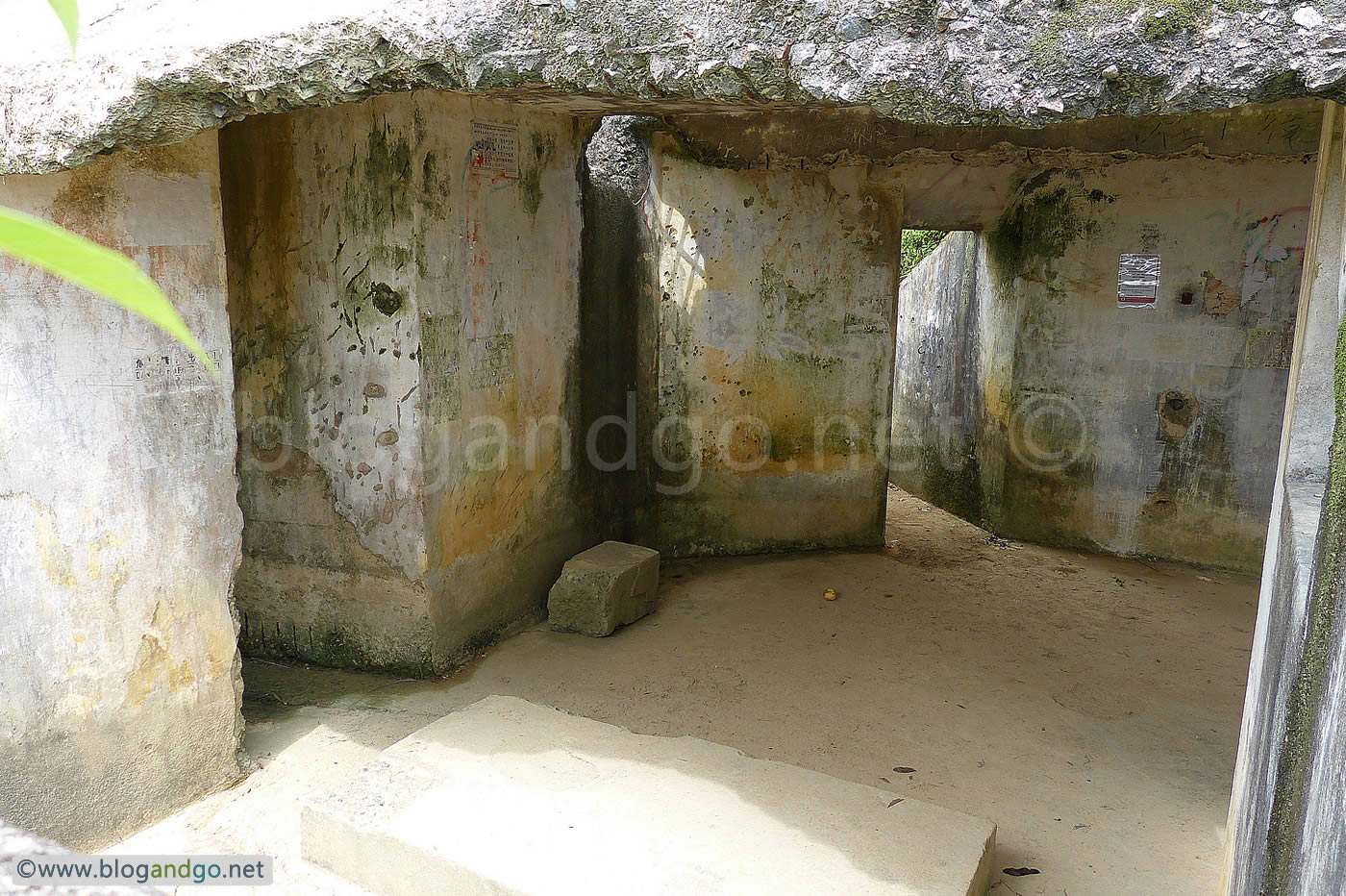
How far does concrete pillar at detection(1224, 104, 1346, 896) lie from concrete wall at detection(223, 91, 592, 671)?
3062 mm

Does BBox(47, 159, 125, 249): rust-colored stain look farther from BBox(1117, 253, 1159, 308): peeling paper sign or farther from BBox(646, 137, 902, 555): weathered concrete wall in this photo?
BBox(1117, 253, 1159, 308): peeling paper sign

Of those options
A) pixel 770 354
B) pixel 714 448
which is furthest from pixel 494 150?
pixel 714 448

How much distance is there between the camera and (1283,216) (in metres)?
5.49

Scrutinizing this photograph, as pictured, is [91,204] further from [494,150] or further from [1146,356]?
[1146,356]

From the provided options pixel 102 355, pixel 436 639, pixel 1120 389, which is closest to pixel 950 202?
pixel 1120 389

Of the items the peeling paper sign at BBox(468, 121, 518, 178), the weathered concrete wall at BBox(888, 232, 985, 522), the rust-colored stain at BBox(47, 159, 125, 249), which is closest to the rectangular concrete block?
the peeling paper sign at BBox(468, 121, 518, 178)

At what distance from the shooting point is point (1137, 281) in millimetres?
5887

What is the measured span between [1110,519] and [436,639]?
423 centimetres

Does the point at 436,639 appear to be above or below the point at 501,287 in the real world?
below

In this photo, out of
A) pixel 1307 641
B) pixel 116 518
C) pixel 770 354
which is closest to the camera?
pixel 1307 641

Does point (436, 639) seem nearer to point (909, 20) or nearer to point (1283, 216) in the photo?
point (909, 20)

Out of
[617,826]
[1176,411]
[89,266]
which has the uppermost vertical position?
[89,266]

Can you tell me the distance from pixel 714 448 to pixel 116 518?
359 cm

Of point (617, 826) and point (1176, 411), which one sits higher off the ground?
point (1176, 411)
